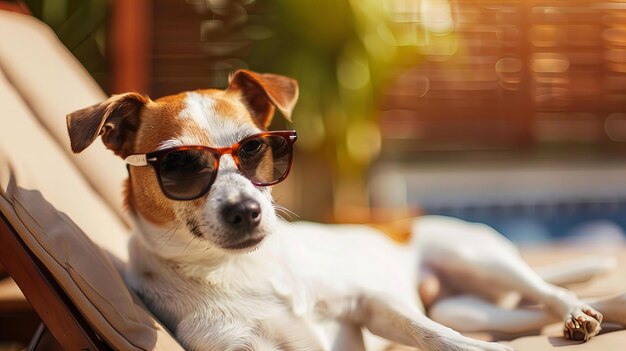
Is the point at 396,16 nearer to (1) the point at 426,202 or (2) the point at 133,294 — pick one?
(1) the point at 426,202

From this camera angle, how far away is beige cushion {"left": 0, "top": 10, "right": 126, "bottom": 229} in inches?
74.5

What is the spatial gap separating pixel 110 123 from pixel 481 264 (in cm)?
105

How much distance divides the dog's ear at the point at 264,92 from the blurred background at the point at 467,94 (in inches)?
94.8

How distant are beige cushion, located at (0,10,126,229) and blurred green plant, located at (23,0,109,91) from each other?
186cm

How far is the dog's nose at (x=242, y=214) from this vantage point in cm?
132

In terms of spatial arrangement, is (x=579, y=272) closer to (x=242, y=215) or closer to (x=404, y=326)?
(x=404, y=326)

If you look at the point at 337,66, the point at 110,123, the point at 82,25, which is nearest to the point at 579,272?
the point at 110,123

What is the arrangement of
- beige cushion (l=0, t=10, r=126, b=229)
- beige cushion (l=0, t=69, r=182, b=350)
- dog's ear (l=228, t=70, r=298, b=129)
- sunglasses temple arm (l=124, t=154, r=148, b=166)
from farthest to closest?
beige cushion (l=0, t=10, r=126, b=229), dog's ear (l=228, t=70, r=298, b=129), sunglasses temple arm (l=124, t=154, r=148, b=166), beige cushion (l=0, t=69, r=182, b=350)

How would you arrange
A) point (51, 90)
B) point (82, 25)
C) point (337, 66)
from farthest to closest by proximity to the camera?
point (82, 25), point (337, 66), point (51, 90)

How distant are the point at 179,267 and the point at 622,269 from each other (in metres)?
1.42

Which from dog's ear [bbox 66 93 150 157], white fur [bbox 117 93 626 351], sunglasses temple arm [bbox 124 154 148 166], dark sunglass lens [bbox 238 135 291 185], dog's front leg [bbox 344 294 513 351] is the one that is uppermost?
dog's ear [bbox 66 93 150 157]

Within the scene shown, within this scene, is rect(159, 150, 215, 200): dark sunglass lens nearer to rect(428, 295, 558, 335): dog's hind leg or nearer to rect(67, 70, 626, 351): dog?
rect(67, 70, 626, 351): dog

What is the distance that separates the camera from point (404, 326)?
1.42m

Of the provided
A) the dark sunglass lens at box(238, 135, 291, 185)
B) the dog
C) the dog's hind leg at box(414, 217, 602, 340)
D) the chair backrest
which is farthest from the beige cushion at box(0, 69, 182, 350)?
the dog's hind leg at box(414, 217, 602, 340)
